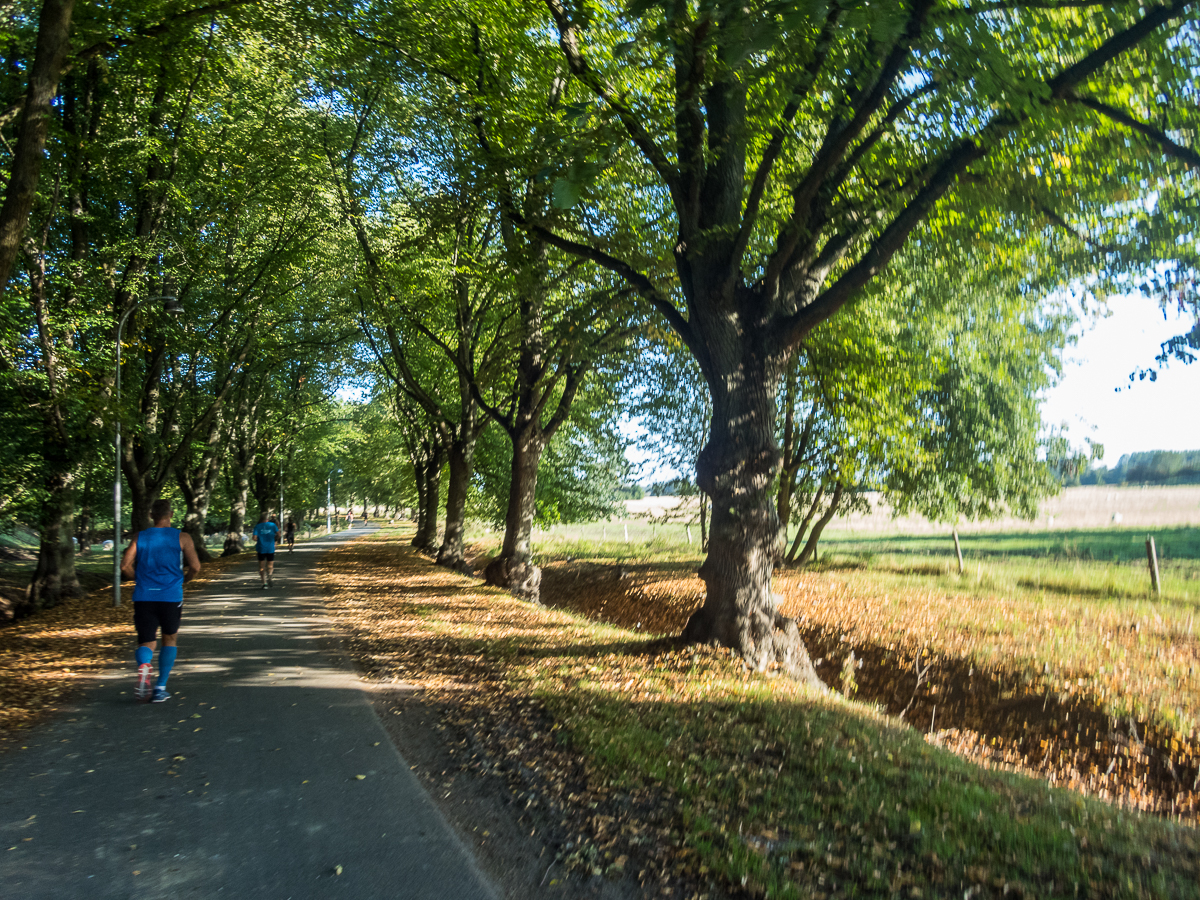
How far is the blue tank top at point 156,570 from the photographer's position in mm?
7293

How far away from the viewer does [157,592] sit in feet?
24.0

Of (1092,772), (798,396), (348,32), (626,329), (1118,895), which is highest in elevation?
(348,32)

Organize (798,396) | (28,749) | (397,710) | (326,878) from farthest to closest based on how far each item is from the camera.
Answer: (798,396) → (397,710) → (28,749) → (326,878)

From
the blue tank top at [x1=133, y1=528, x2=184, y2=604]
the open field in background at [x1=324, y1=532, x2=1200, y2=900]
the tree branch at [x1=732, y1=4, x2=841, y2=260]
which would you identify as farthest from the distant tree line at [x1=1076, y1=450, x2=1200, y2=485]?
the blue tank top at [x1=133, y1=528, x2=184, y2=604]

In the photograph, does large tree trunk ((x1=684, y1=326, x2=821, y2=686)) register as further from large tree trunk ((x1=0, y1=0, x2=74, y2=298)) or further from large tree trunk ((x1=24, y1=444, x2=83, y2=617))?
large tree trunk ((x1=24, y1=444, x2=83, y2=617))

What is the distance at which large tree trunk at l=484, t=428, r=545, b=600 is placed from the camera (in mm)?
18344

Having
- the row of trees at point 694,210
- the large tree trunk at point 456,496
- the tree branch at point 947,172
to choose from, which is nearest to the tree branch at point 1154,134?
the row of trees at point 694,210

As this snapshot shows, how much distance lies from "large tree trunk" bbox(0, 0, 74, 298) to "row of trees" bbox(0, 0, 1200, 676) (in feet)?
0.19

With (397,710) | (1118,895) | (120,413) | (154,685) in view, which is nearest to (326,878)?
(397,710)

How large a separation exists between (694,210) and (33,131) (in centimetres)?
668

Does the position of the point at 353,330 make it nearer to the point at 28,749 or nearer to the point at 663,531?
the point at 663,531

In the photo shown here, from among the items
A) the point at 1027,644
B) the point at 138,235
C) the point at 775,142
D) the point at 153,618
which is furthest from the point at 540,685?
the point at 138,235

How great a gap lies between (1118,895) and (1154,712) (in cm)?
676

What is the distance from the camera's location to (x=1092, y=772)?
8219mm
